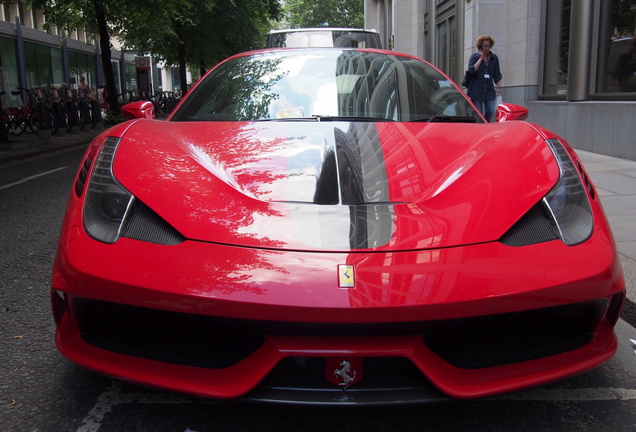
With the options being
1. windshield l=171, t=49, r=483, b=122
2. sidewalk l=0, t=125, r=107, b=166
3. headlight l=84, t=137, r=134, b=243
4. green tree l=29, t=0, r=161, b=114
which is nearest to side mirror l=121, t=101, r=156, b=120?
windshield l=171, t=49, r=483, b=122

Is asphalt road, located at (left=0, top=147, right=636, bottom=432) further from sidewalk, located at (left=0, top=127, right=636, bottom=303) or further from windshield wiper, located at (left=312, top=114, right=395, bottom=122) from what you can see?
windshield wiper, located at (left=312, top=114, right=395, bottom=122)

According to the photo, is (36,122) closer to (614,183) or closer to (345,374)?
(614,183)

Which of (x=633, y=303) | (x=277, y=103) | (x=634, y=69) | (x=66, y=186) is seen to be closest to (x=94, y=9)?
(x=66, y=186)

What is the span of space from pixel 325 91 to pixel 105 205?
1.55 metres

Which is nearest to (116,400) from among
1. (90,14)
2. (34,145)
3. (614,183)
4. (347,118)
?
(347,118)

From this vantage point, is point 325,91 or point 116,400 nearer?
point 116,400

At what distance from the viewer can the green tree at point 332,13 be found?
46.8 meters

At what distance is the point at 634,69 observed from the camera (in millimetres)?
8688

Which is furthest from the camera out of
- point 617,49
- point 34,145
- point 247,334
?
point 34,145

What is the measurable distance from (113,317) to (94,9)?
707 inches

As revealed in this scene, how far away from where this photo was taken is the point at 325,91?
322cm

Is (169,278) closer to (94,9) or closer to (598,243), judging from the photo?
(598,243)

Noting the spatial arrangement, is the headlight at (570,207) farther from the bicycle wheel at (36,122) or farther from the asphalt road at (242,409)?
the bicycle wheel at (36,122)

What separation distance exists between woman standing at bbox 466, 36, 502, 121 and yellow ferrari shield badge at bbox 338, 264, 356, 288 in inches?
311
